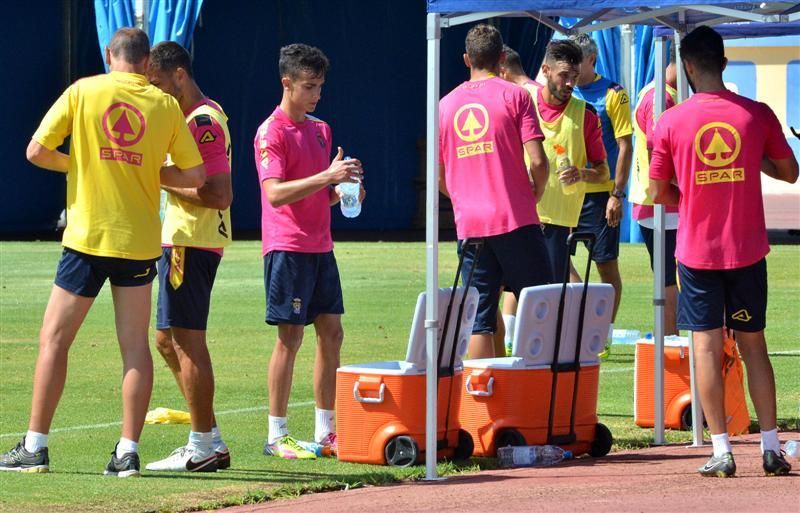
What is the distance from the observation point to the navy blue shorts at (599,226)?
1288cm

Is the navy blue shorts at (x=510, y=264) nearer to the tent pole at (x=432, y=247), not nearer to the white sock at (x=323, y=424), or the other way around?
the tent pole at (x=432, y=247)

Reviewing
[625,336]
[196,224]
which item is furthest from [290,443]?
[625,336]

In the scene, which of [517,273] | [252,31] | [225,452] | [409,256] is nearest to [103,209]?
[225,452]

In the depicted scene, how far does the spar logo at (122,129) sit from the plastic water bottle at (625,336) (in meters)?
6.79

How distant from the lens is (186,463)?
809cm

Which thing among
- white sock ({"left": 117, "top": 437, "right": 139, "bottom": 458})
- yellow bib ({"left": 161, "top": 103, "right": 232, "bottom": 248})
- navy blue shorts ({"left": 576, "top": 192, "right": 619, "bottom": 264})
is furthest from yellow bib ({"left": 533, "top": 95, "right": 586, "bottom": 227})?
white sock ({"left": 117, "top": 437, "right": 139, "bottom": 458})

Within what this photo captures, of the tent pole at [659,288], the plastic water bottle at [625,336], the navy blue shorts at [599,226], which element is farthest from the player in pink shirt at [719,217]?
the plastic water bottle at [625,336]

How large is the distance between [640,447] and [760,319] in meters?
1.40

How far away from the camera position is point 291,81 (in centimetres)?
862

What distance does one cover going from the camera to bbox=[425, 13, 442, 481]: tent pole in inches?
311

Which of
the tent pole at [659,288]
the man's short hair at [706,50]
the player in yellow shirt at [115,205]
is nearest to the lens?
the player in yellow shirt at [115,205]

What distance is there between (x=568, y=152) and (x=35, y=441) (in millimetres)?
4686

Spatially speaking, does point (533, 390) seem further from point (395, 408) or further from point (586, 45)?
point (586, 45)

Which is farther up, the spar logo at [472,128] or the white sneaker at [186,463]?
the spar logo at [472,128]
